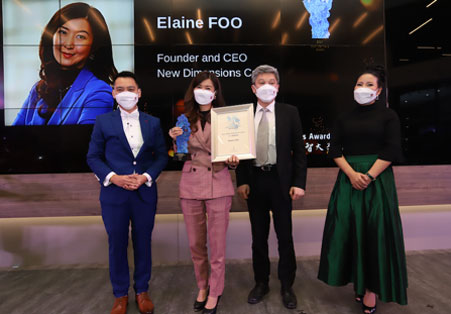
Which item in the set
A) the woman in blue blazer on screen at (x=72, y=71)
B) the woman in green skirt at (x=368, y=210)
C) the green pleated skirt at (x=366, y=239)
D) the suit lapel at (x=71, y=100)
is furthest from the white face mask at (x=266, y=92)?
the suit lapel at (x=71, y=100)

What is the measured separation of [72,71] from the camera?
432 centimetres

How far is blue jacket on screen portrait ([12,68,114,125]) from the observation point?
14.0 feet

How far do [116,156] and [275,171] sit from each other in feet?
3.54

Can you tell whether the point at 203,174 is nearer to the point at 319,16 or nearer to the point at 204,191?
the point at 204,191

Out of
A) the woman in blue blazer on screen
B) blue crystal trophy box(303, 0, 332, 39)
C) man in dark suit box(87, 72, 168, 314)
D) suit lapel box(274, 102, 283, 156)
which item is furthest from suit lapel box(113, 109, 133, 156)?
blue crystal trophy box(303, 0, 332, 39)

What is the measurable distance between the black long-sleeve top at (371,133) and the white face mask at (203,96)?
94 centimetres

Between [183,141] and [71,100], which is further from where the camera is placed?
[71,100]

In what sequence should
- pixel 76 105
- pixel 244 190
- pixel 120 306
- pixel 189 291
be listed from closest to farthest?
1. pixel 120 306
2. pixel 244 190
3. pixel 189 291
4. pixel 76 105

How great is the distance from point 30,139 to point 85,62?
138cm

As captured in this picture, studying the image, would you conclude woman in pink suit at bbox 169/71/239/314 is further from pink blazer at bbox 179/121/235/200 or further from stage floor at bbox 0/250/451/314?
stage floor at bbox 0/250/451/314

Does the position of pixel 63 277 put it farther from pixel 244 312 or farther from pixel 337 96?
pixel 337 96

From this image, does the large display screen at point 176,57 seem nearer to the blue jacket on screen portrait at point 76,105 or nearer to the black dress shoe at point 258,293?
the blue jacket on screen portrait at point 76,105

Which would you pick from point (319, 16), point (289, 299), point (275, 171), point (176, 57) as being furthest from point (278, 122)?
point (319, 16)

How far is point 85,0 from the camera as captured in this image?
14.3 feet
